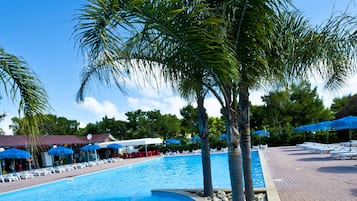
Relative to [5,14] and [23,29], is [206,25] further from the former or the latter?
[23,29]

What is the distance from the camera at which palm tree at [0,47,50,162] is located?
3705mm

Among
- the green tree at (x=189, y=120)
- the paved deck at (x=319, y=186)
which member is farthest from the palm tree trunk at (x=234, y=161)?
the green tree at (x=189, y=120)

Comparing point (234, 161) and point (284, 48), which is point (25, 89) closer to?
point (234, 161)

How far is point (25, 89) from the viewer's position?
3.74 m

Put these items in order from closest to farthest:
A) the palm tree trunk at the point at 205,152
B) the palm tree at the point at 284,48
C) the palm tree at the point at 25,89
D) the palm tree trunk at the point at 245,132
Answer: the palm tree at the point at 25,89, the palm tree at the point at 284,48, the palm tree trunk at the point at 245,132, the palm tree trunk at the point at 205,152

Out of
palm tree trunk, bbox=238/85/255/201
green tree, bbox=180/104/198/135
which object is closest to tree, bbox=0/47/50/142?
palm tree trunk, bbox=238/85/255/201

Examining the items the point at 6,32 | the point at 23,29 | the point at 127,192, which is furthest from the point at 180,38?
the point at 127,192

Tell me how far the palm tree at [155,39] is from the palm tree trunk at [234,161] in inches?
34.4

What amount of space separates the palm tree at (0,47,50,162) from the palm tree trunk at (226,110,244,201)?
280 centimetres

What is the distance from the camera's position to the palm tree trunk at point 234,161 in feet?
15.6

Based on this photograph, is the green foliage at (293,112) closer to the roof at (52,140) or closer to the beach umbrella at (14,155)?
the roof at (52,140)

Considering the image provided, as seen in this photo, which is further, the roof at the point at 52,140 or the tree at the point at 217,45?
the roof at the point at 52,140

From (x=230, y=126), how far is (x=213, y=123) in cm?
5880

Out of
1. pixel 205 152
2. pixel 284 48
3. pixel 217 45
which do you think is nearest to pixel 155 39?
pixel 217 45
